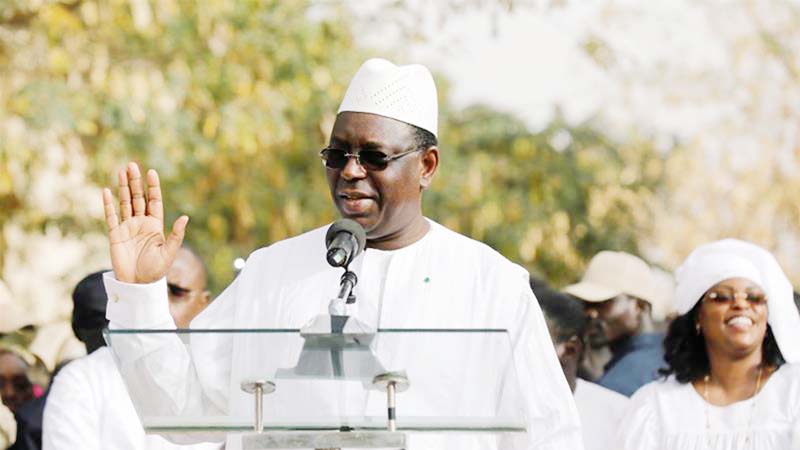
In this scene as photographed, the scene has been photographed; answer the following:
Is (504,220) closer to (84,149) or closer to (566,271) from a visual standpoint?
(566,271)

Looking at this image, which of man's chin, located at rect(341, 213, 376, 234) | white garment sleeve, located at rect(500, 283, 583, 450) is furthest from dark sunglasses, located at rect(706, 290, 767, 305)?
man's chin, located at rect(341, 213, 376, 234)

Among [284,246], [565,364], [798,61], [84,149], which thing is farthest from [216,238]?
[284,246]

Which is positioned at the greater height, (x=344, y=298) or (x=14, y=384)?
(x=14, y=384)

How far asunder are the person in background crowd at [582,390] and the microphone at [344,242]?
322cm

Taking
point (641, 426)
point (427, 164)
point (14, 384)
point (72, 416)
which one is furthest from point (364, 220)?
point (14, 384)

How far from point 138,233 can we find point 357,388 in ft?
3.48

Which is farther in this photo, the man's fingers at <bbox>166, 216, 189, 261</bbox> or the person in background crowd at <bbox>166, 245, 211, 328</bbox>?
the person in background crowd at <bbox>166, 245, 211, 328</bbox>

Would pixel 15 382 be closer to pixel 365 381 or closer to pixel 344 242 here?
pixel 344 242

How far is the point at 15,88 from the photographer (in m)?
14.4

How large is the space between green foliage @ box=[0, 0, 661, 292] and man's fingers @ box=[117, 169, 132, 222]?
831cm

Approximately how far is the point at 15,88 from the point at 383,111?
8789mm

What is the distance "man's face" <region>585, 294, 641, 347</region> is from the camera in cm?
1033

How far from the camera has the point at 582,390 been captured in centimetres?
868

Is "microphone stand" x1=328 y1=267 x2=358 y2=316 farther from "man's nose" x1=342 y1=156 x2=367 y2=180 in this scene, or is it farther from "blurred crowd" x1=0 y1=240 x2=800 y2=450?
"blurred crowd" x1=0 y1=240 x2=800 y2=450
